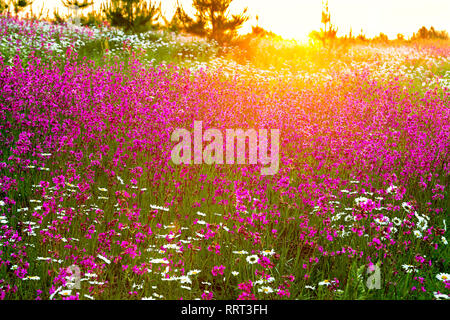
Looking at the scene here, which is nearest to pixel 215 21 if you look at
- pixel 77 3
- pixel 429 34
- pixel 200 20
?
pixel 200 20

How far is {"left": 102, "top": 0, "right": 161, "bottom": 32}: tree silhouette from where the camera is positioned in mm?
19953

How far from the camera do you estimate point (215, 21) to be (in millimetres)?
20062

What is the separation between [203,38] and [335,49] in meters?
5.80

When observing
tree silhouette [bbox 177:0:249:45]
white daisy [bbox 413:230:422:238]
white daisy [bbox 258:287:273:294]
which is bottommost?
white daisy [bbox 258:287:273:294]

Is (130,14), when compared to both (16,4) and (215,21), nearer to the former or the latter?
(215,21)

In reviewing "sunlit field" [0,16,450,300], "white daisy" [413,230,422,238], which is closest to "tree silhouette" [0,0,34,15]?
"sunlit field" [0,16,450,300]

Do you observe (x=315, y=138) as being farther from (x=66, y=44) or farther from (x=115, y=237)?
A: (x=66, y=44)

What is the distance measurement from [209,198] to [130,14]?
666 inches

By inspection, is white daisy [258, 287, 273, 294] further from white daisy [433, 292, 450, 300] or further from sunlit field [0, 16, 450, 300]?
white daisy [433, 292, 450, 300]

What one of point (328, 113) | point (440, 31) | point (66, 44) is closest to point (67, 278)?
point (328, 113)

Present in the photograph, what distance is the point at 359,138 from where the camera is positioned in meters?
6.94

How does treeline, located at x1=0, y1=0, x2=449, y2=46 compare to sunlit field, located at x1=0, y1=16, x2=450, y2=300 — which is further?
treeline, located at x1=0, y1=0, x2=449, y2=46

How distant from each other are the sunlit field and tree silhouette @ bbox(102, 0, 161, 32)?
34.4 ft

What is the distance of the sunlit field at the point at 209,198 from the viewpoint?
11.9 ft
